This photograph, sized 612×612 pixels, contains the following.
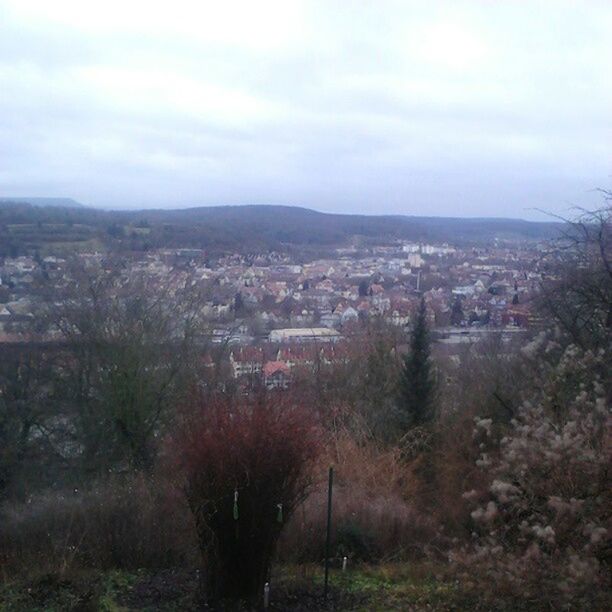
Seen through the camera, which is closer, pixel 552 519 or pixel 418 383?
pixel 552 519

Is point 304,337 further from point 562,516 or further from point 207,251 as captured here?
point 562,516

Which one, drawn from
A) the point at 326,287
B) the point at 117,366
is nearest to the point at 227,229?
the point at 326,287

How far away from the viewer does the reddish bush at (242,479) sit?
6.61m

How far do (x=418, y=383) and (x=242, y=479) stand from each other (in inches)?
564

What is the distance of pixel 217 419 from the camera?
659 centimetres

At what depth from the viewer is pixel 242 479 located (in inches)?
262

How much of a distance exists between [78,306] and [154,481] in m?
7.44

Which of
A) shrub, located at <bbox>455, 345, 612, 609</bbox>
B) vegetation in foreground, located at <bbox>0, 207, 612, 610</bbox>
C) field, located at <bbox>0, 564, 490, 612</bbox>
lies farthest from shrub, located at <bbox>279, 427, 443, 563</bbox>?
shrub, located at <bbox>455, 345, 612, 609</bbox>

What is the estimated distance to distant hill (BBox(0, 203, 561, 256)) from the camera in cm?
2930

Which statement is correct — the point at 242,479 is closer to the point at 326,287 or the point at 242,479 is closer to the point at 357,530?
the point at 357,530

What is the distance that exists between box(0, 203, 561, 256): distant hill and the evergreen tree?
4.05 metres

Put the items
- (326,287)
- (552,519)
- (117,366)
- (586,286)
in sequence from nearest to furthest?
1. (552,519)
2. (586,286)
3. (117,366)
4. (326,287)

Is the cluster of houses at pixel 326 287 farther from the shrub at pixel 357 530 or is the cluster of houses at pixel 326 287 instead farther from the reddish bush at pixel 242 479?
the reddish bush at pixel 242 479

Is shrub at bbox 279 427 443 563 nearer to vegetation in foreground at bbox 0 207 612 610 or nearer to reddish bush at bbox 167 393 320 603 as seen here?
vegetation in foreground at bbox 0 207 612 610
